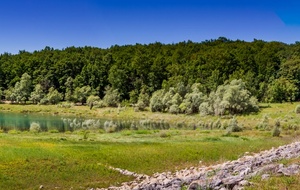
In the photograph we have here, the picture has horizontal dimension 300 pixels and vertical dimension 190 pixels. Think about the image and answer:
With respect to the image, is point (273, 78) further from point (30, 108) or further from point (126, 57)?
point (30, 108)

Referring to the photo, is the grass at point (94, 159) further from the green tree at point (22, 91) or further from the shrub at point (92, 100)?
the green tree at point (22, 91)

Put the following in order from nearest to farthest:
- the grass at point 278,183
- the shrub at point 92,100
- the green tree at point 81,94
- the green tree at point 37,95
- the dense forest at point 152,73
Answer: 1. the grass at point 278,183
2. the dense forest at point 152,73
3. the shrub at point 92,100
4. the green tree at point 81,94
5. the green tree at point 37,95

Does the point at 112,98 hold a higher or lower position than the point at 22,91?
lower

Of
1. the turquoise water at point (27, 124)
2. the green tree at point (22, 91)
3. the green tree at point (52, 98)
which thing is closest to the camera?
the turquoise water at point (27, 124)

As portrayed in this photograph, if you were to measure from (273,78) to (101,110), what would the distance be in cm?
5178

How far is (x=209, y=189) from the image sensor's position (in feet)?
55.2

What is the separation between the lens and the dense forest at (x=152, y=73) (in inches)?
4350

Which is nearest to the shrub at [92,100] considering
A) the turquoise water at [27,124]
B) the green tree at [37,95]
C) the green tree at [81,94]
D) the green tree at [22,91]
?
the green tree at [81,94]

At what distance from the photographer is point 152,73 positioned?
127688 mm

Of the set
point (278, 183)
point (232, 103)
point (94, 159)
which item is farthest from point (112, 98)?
point (278, 183)

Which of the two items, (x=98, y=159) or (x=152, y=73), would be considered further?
(x=152, y=73)

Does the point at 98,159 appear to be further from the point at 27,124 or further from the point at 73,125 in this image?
the point at 27,124

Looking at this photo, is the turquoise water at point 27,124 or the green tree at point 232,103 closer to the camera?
the turquoise water at point 27,124

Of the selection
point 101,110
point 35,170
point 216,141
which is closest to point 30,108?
point 101,110
